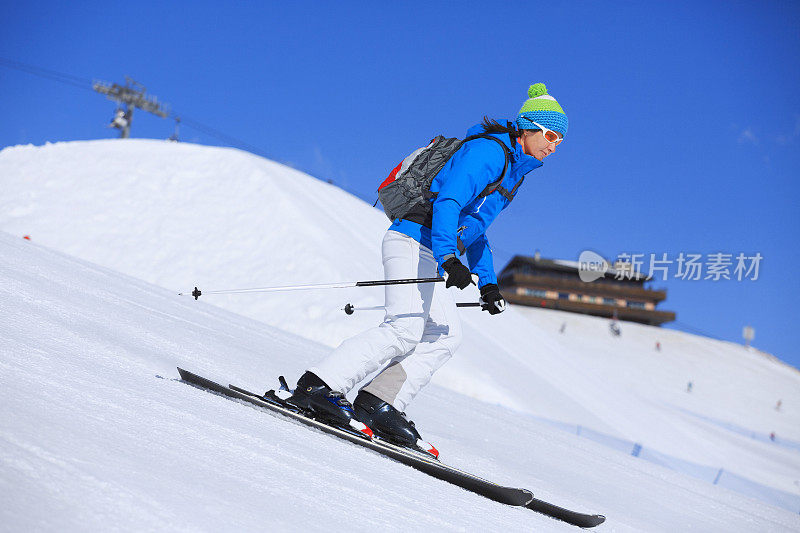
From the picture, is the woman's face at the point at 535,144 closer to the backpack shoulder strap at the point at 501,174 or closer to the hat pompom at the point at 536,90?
the backpack shoulder strap at the point at 501,174

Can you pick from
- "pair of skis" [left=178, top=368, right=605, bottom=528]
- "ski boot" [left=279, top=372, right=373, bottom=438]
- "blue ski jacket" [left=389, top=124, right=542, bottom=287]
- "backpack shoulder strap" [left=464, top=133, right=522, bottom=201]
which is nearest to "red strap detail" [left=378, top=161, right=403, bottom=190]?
"blue ski jacket" [left=389, top=124, right=542, bottom=287]

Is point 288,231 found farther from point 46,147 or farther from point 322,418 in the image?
point 322,418

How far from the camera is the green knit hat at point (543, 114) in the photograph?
324cm

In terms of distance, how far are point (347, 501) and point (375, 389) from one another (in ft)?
4.49

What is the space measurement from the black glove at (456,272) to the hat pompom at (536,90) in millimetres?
1199

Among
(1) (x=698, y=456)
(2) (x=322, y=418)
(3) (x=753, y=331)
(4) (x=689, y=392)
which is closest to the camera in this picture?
(2) (x=322, y=418)

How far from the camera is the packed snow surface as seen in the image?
1501 mm

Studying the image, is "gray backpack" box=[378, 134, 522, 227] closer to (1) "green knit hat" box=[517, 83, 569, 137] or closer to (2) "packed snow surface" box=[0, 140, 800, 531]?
(1) "green knit hat" box=[517, 83, 569, 137]

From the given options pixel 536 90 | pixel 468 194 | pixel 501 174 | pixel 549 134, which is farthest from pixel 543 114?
pixel 468 194

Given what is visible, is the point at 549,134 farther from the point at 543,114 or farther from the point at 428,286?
the point at 428,286

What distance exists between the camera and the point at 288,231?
16281mm

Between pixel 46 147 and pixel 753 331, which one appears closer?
pixel 46 147

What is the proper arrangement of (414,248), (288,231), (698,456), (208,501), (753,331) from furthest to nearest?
(753,331), (288,231), (698,456), (414,248), (208,501)

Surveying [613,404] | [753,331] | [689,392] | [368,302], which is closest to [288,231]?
[368,302]
